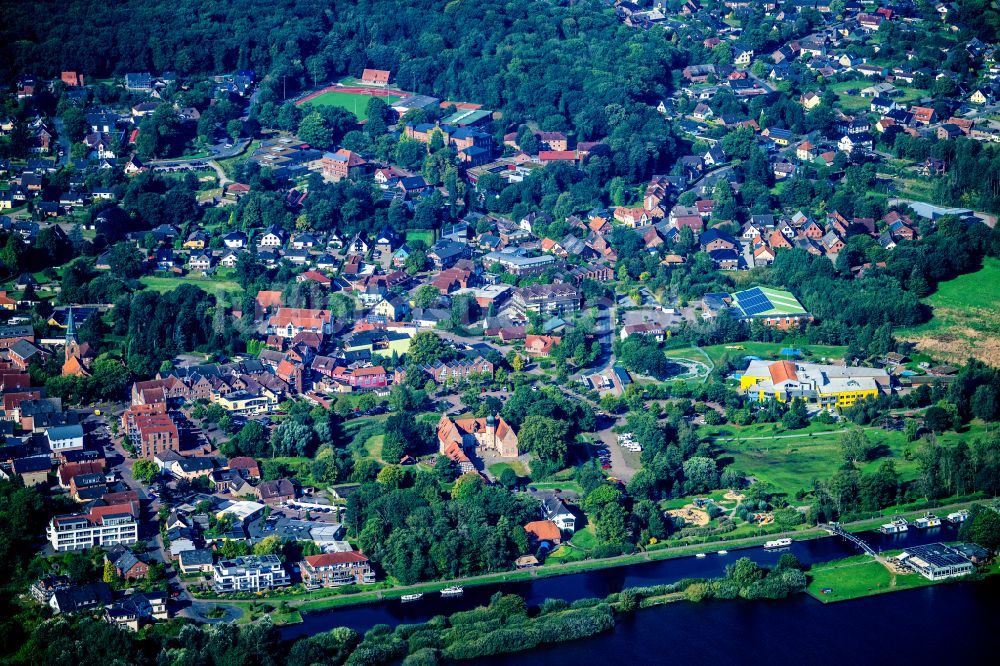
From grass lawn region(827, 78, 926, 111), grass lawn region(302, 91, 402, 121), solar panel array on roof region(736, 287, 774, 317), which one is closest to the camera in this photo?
solar panel array on roof region(736, 287, 774, 317)

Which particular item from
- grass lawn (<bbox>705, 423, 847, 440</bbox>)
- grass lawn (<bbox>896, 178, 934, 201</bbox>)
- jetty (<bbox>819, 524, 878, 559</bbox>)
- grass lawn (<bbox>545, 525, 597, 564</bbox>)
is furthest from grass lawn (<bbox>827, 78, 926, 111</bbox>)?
grass lawn (<bbox>545, 525, 597, 564</bbox>)

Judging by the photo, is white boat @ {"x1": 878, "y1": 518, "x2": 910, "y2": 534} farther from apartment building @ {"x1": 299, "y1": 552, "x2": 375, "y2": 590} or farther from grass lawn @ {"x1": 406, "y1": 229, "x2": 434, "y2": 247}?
grass lawn @ {"x1": 406, "y1": 229, "x2": 434, "y2": 247}

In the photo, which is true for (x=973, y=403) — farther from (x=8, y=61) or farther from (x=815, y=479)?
(x=8, y=61)

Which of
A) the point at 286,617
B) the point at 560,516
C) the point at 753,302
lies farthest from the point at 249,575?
the point at 753,302

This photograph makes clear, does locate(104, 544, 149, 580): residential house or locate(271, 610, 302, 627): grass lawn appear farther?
locate(104, 544, 149, 580): residential house

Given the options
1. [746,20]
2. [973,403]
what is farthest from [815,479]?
[746,20]

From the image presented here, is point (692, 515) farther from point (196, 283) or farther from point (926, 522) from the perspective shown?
point (196, 283)

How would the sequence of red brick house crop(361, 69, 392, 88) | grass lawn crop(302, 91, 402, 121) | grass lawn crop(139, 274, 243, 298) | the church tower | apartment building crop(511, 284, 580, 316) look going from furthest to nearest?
1. red brick house crop(361, 69, 392, 88)
2. grass lawn crop(302, 91, 402, 121)
3. grass lawn crop(139, 274, 243, 298)
4. apartment building crop(511, 284, 580, 316)
5. the church tower
